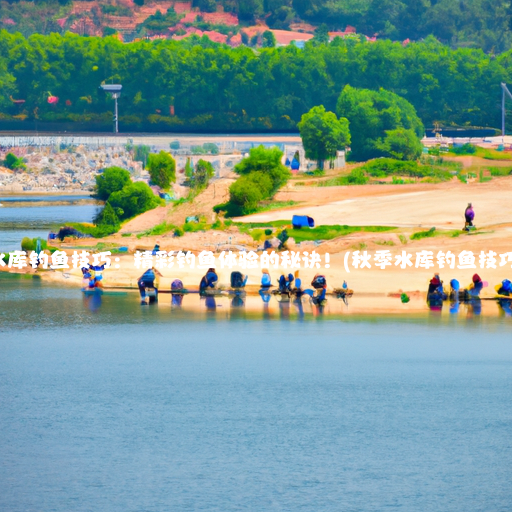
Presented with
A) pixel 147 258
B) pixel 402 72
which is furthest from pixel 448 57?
pixel 147 258

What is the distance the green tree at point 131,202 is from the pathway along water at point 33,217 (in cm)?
574

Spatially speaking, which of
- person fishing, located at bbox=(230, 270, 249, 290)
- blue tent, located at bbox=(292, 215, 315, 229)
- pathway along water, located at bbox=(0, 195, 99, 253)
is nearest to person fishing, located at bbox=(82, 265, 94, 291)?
person fishing, located at bbox=(230, 270, 249, 290)

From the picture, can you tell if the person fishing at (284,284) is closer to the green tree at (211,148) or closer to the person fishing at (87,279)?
the person fishing at (87,279)

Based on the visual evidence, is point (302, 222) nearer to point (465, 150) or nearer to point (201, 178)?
point (201, 178)

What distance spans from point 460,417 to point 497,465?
516cm

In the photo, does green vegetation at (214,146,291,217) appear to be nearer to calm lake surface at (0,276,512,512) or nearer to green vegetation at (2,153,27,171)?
calm lake surface at (0,276,512,512)

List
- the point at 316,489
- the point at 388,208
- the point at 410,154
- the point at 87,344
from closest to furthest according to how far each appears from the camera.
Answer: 1. the point at 316,489
2. the point at 87,344
3. the point at 388,208
4. the point at 410,154

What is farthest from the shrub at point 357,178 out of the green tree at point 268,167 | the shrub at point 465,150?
the shrub at point 465,150

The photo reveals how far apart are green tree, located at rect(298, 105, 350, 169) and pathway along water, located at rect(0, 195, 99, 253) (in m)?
24.9

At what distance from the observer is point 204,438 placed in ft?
132

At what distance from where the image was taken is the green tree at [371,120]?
142 meters

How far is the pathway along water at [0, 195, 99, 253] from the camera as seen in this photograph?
303 ft

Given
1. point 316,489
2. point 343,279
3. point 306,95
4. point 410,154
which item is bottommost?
point 316,489

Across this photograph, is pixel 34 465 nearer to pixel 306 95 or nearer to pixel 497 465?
pixel 497 465
